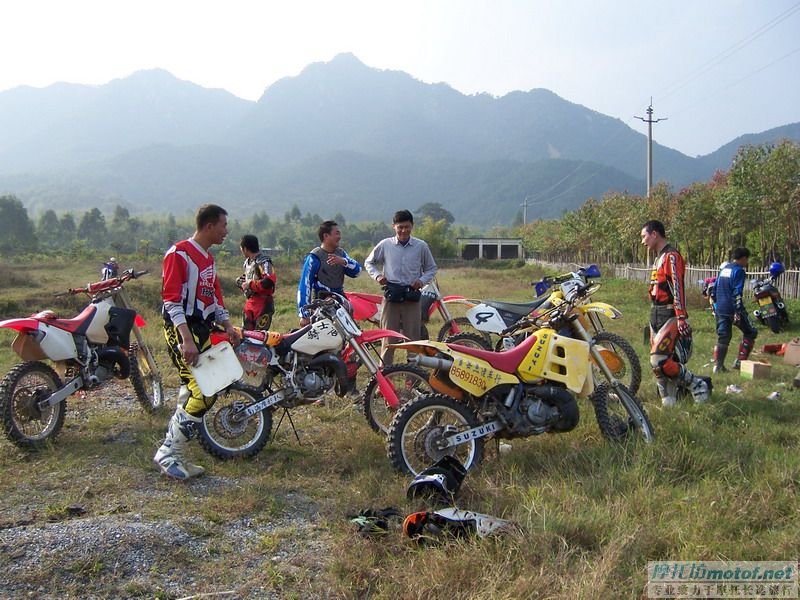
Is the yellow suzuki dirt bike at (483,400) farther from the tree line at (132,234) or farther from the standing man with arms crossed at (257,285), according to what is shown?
the tree line at (132,234)

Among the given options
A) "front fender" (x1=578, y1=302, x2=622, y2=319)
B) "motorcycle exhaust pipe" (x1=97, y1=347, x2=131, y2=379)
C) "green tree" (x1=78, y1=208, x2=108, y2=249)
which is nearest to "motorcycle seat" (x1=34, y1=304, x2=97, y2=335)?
"motorcycle exhaust pipe" (x1=97, y1=347, x2=131, y2=379)

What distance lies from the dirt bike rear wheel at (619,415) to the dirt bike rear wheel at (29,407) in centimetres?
417

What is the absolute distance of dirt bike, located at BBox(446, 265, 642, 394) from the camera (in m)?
5.62

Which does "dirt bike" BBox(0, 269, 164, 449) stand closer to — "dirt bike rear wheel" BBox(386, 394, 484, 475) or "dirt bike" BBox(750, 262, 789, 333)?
"dirt bike rear wheel" BBox(386, 394, 484, 475)

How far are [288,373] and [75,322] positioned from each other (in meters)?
1.90

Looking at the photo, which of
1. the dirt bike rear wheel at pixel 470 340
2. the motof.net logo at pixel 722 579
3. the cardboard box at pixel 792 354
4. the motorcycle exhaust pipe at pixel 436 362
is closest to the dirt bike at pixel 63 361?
the motorcycle exhaust pipe at pixel 436 362

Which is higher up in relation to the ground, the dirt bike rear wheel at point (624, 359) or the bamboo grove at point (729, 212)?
the bamboo grove at point (729, 212)

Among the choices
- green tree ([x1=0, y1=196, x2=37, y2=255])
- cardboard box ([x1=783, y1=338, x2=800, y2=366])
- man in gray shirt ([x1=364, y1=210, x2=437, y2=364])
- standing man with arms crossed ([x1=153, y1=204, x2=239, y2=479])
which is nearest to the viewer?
standing man with arms crossed ([x1=153, y1=204, x2=239, y2=479])

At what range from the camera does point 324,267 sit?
614cm

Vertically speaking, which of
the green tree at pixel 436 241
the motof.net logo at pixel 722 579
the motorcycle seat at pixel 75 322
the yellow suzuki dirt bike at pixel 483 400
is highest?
the green tree at pixel 436 241

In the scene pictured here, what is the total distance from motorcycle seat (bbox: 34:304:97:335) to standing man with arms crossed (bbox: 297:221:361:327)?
1.82 metres

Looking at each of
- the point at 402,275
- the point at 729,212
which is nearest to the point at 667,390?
the point at 402,275

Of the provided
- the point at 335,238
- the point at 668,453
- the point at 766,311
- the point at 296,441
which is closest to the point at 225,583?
the point at 296,441

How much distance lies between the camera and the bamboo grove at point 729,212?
16.8 m
